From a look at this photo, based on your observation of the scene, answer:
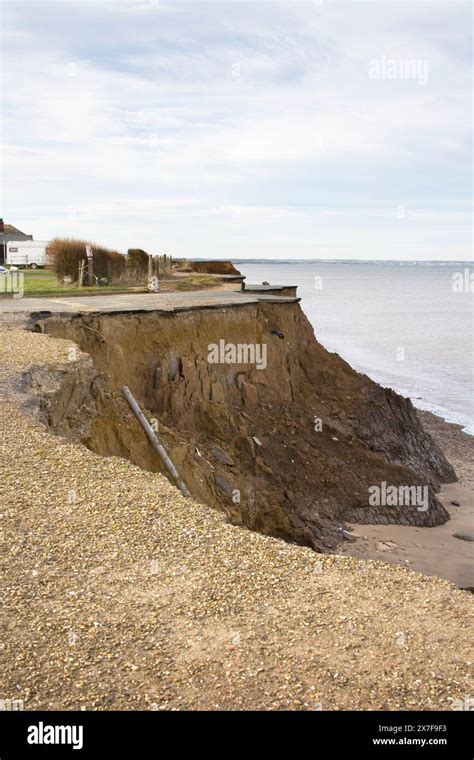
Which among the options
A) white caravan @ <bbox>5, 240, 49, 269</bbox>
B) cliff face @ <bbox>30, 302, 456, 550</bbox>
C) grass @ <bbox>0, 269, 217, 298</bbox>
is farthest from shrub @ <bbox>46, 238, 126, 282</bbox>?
white caravan @ <bbox>5, 240, 49, 269</bbox>

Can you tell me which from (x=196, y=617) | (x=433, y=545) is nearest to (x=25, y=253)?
(x=433, y=545)

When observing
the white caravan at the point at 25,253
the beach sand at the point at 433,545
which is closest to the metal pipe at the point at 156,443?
the beach sand at the point at 433,545

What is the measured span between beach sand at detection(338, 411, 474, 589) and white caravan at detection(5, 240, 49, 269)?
38603mm

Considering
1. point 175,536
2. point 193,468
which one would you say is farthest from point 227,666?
point 193,468

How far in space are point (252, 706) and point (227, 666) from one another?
38 cm

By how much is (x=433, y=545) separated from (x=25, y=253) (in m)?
42.8

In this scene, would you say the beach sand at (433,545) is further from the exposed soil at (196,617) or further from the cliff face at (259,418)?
the exposed soil at (196,617)

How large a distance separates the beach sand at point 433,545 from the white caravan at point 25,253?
38.6 meters

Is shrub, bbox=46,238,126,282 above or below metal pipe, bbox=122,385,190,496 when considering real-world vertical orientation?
above

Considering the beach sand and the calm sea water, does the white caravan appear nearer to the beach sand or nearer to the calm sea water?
the calm sea water

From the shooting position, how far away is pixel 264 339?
66.0ft

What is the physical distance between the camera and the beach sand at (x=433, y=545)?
14.5m

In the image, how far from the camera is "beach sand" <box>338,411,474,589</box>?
14.5m
